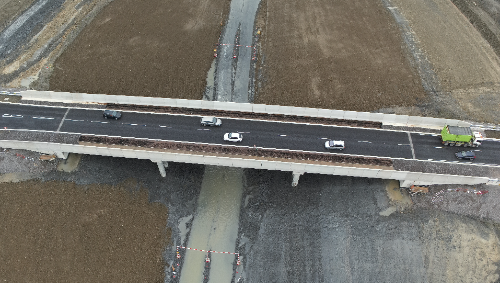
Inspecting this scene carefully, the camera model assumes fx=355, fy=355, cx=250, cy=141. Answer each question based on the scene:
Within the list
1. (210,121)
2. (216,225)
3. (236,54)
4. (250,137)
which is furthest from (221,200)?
(236,54)

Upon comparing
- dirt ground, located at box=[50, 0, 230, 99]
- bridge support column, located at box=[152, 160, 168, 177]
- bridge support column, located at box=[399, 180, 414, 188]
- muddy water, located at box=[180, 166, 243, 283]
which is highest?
dirt ground, located at box=[50, 0, 230, 99]

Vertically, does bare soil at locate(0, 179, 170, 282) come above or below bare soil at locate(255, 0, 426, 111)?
below

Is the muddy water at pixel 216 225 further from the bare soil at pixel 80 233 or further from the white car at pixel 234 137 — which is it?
the white car at pixel 234 137

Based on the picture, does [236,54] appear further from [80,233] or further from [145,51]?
[80,233]

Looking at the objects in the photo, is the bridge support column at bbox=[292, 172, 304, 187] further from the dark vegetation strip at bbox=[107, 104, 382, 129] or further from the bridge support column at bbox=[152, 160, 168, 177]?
the bridge support column at bbox=[152, 160, 168, 177]

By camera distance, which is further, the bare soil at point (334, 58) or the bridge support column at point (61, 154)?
the bare soil at point (334, 58)

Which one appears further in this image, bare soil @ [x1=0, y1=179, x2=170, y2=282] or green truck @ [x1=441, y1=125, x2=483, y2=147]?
green truck @ [x1=441, y1=125, x2=483, y2=147]

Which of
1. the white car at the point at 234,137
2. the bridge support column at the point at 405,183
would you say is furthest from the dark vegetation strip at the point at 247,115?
the bridge support column at the point at 405,183

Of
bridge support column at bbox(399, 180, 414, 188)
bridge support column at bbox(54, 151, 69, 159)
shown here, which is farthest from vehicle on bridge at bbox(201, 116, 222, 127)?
bridge support column at bbox(399, 180, 414, 188)
